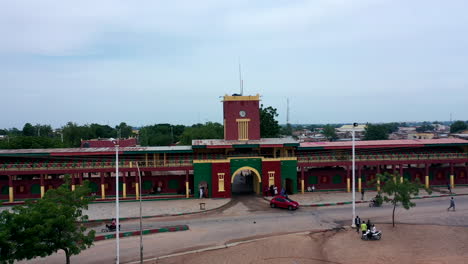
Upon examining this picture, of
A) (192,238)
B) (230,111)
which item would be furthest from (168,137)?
(192,238)

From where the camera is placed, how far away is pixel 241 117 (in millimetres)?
38406

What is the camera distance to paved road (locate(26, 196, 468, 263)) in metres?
20.6

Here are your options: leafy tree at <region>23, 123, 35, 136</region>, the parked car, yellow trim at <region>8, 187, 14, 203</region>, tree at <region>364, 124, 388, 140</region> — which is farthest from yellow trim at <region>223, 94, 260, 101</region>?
leafy tree at <region>23, 123, 35, 136</region>

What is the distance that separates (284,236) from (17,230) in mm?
14699

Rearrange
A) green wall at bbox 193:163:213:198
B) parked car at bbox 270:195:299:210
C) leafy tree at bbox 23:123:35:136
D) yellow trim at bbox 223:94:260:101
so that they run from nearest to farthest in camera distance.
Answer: parked car at bbox 270:195:299:210 < green wall at bbox 193:163:213:198 < yellow trim at bbox 223:94:260:101 < leafy tree at bbox 23:123:35:136

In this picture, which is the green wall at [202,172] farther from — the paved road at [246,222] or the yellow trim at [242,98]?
the yellow trim at [242,98]

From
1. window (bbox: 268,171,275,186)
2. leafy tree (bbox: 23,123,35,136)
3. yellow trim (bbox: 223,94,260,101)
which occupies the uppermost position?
yellow trim (bbox: 223,94,260,101)

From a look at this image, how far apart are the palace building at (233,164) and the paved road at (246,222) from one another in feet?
14.7

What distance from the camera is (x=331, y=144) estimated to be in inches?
1519

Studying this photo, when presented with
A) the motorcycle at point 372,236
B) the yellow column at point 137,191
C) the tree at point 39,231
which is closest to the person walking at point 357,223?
the motorcycle at point 372,236

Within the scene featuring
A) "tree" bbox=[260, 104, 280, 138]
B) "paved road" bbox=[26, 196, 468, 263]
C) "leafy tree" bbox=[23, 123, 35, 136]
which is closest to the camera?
"paved road" bbox=[26, 196, 468, 263]

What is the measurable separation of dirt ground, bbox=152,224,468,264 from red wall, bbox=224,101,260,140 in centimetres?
1750

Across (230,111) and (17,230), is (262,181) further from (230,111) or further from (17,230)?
(17,230)

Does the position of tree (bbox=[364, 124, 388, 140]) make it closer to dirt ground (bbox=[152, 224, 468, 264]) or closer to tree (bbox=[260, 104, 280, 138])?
tree (bbox=[260, 104, 280, 138])
